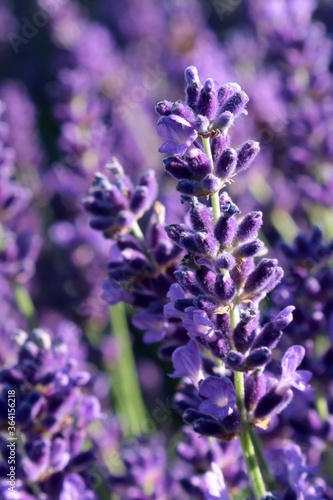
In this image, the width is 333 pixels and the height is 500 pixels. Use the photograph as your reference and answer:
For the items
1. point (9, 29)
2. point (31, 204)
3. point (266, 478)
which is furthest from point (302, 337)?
point (9, 29)

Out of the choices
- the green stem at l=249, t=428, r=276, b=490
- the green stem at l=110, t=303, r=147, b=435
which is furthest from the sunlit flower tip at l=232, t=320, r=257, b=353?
the green stem at l=110, t=303, r=147, b=435

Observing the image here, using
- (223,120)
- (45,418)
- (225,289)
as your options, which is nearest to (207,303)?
(225,289)

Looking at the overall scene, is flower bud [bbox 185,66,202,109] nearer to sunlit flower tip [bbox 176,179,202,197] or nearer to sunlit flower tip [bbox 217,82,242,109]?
sunlit flower tip [bbox 217,82,242,109]

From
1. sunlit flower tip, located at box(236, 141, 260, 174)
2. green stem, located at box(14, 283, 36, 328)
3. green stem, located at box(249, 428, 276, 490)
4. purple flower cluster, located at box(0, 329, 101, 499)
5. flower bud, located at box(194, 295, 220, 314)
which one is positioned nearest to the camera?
flower bud, located at box(194, 295, 220, 314)

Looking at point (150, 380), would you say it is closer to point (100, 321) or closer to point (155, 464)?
point (100, 321)

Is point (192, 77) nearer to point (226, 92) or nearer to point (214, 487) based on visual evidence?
point (226, 92)

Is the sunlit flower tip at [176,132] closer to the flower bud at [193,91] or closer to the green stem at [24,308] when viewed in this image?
the flower bud at [193,91]

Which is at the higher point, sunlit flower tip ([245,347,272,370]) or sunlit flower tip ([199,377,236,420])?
sunlit flower tip ([245,347,272,370])
